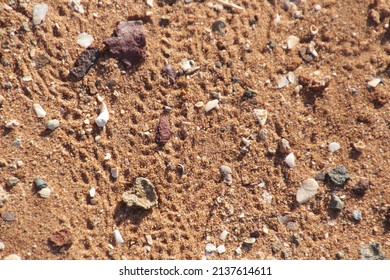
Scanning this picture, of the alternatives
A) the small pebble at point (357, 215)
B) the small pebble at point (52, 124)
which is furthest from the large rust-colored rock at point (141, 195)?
the small pebble at point (357, 215)

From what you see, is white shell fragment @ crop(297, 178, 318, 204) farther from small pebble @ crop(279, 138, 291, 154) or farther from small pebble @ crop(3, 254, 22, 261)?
small pebble @ crop(3, 254, 22, 261)

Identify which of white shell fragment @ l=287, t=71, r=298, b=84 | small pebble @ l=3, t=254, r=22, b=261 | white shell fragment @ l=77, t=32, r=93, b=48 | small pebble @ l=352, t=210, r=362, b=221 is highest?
white shell fragment @ l=77, t=32, r=93, b=48

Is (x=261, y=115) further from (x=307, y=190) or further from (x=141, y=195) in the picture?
(x=141, y=195)

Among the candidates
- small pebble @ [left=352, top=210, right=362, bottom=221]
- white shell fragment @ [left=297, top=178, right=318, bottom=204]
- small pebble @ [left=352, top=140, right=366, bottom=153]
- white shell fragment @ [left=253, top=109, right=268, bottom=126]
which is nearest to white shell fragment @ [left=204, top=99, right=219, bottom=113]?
white shell fragment @ [left=253, top=109, right=268, bottom=126]

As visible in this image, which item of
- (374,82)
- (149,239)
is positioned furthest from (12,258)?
(374,82)

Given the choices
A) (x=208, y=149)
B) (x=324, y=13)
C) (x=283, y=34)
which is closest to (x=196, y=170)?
(x=208, y=149)

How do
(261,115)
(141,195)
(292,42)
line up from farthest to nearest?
(292,42) → (261,115) → (141,195)
